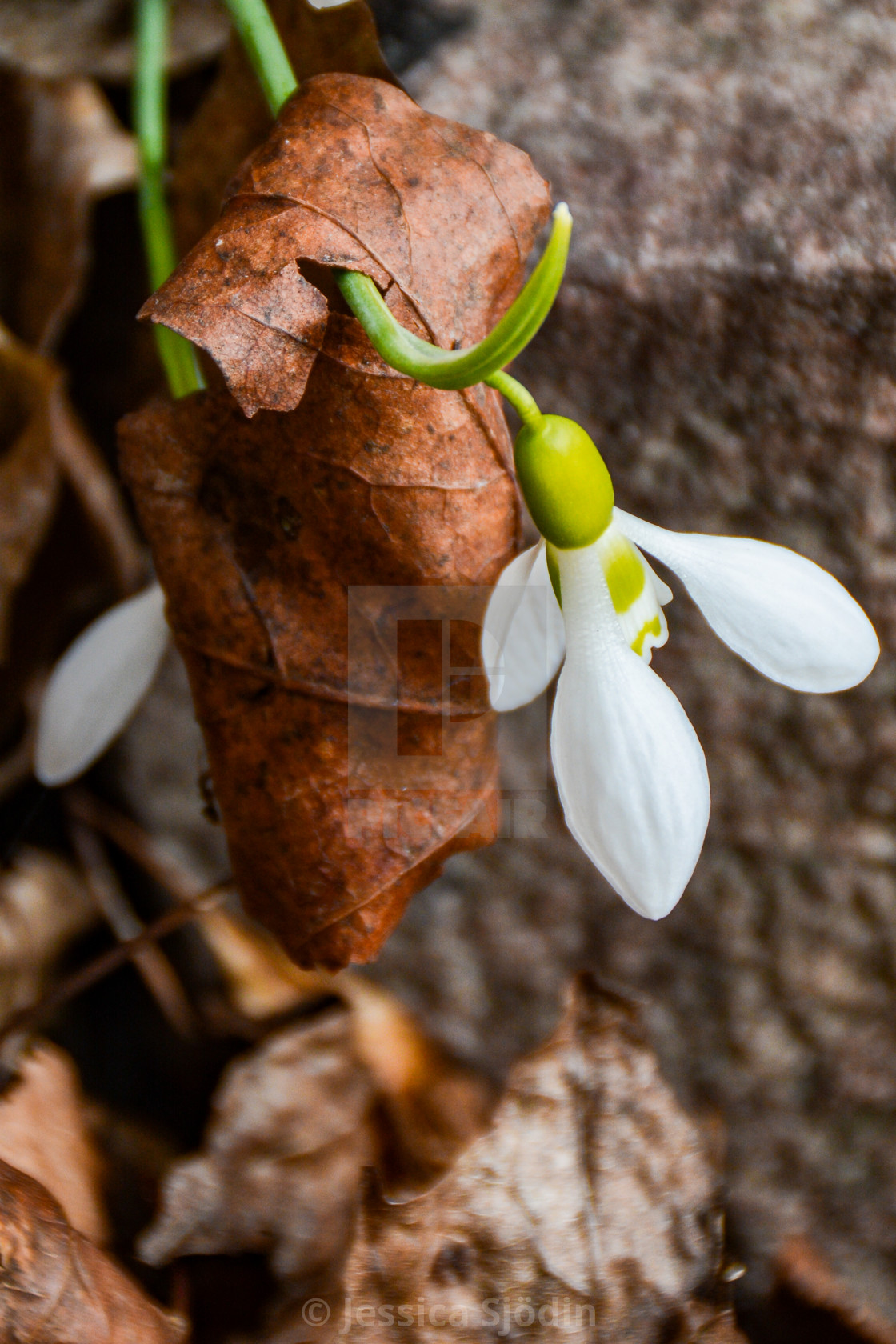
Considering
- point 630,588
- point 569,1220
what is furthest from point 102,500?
point 569,1220

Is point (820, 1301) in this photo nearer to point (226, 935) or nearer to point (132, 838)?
point (226, 935)

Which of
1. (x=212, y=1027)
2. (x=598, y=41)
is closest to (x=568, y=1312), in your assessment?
(x=212, y=1027)

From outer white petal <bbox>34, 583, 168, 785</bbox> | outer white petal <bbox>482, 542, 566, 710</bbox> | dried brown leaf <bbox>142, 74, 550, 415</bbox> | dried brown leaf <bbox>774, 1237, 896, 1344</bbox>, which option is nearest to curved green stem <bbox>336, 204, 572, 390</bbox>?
dried brown leaf <bbox>142, 74, 550, 415</bbox>

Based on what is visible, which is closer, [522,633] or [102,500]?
[522,633]

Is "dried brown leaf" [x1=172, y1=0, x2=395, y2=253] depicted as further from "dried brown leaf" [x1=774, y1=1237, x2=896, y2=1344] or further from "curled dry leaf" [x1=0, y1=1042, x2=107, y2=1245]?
"dried brown leaf" [x1=774, y1=1237, x2=896, y2=1344]

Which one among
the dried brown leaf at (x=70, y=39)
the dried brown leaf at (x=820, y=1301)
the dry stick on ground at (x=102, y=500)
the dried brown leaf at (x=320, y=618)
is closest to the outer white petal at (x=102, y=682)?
the dried brown leaf at (x=320, y=618)

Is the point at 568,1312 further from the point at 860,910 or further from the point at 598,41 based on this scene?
the point at 598,41

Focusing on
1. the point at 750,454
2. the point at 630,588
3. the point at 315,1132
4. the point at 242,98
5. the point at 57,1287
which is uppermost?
the point at 242,98
